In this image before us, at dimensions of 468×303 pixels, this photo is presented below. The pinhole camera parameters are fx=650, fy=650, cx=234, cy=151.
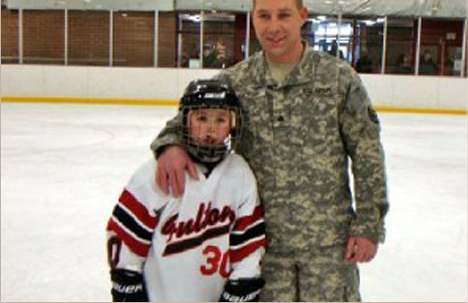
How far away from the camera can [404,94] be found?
429 inches

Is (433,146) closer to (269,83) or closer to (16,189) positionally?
(16,189)

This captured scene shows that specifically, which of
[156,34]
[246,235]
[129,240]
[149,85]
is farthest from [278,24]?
[156,34]

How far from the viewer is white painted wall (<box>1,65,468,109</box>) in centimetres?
1070

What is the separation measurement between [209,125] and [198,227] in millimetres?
226

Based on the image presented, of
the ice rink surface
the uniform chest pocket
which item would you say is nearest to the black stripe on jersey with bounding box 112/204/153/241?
the uniform chest pocket

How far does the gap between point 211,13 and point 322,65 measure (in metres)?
10.6

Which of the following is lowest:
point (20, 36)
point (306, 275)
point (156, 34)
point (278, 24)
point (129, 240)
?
point (306, 275)

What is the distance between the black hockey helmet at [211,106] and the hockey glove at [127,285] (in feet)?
0.96

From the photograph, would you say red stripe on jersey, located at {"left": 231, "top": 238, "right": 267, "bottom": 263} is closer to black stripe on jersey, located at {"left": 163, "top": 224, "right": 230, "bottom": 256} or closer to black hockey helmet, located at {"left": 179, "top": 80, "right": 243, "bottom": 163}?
black stripe on jersey, located at {"left": 163, "top": 224, "right": 230, "bottom": 256}

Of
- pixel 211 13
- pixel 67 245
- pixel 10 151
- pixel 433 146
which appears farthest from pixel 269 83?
pixel 211 13

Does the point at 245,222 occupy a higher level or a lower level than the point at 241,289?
higher

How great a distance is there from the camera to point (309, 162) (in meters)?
1.52

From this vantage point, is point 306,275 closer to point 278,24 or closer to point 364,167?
point 364,167

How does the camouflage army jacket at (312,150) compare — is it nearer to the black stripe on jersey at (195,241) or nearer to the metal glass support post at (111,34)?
the black stripe on jersey at (195,241)
